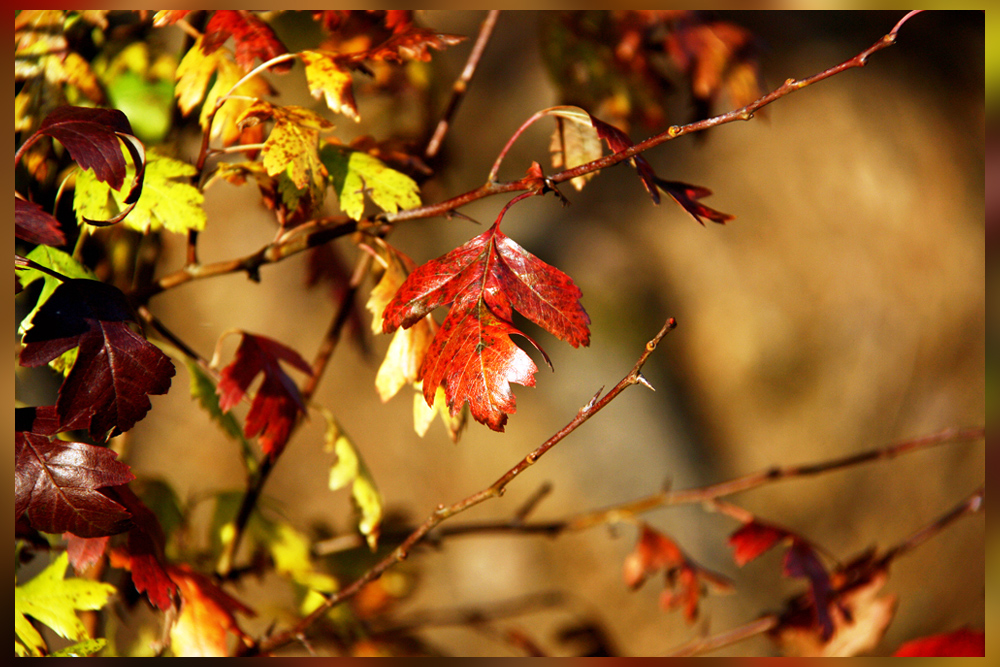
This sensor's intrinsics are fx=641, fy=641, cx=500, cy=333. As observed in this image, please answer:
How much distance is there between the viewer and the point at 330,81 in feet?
1.92

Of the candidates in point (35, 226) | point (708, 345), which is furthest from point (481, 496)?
point (708, 345)

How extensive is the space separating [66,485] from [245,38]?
1.48ft

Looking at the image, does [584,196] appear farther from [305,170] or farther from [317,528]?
[305,170]

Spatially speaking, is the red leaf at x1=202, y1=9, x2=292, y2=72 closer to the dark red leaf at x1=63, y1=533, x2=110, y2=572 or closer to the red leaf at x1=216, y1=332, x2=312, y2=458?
the red leaf at x1=216, y1=332, x2=312, y2=458

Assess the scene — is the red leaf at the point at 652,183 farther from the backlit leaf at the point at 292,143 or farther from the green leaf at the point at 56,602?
the green leaf at the point at 56,602

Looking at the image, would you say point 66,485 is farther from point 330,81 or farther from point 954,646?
point 954,646

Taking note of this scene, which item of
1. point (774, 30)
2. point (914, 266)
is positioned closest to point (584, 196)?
point (774, 30)

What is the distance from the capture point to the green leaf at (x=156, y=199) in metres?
0.58

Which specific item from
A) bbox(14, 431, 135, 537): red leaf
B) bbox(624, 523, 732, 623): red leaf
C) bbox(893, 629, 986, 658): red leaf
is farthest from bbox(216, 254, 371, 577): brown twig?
bbox(893, 629, 986, 658): red leaf

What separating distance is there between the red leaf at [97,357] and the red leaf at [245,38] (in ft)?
0.90

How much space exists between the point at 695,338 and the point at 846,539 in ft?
2.56

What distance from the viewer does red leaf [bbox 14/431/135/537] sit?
0.51 m

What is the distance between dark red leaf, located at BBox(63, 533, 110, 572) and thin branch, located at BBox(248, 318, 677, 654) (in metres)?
0.22

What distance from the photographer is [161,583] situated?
23.6 inches
